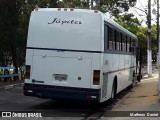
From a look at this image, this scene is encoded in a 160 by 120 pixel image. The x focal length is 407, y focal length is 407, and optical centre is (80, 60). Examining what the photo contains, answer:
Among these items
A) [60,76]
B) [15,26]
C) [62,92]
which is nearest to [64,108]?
[62,92]

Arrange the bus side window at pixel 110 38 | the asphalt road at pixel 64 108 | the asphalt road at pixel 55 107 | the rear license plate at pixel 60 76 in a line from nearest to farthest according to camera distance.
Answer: the asphalt road at pixel 64 108 < the asphalt road at pixel 55 107 < the rear license plate at pixel 60 76 < the bus side window at pixel 110 38

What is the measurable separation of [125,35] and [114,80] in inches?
123

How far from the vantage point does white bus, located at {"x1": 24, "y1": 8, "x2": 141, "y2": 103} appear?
12445mm

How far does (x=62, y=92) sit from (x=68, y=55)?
1162mm

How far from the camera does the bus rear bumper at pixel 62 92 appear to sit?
12375 mm

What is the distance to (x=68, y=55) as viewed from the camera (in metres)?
12.7

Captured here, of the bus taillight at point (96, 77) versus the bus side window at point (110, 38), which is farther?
the bus side window at point (110, 38)

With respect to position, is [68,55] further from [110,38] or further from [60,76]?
[110,38]

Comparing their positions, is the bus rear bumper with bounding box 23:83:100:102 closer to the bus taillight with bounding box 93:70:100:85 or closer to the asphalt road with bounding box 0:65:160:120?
the bus taillight with bounding box 93:70:100:85

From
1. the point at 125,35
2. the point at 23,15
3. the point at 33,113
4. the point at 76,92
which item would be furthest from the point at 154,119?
the point at 23,15

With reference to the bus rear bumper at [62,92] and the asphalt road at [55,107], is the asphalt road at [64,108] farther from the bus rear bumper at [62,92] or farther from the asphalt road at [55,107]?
the bus rear bumper at [62,92]

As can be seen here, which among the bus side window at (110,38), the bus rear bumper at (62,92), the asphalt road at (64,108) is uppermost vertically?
the bus side window at (110,38)

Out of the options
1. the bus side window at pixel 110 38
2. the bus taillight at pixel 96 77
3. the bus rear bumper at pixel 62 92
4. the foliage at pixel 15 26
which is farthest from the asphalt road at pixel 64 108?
the foliage at pixel 15 26

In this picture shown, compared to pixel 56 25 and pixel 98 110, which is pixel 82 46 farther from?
pixel 98 110
